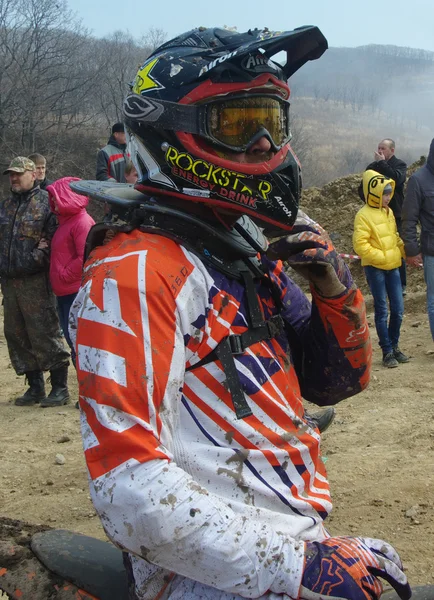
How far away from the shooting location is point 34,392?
762cm

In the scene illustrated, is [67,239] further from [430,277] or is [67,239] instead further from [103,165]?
[430,277]

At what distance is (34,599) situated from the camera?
216cm

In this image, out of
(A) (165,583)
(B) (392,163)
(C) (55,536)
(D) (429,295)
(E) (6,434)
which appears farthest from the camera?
(B) (392,163)

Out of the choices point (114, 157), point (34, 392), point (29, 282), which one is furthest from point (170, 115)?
point (114, 157)

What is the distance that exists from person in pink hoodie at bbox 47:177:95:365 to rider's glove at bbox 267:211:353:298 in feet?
15.8

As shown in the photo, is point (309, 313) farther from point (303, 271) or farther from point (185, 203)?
point (185, 203)

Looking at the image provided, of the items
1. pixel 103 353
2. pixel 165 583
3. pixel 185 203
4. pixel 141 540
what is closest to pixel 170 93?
pixel 185 203

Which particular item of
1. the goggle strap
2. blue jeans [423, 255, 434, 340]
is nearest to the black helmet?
the goggle strap

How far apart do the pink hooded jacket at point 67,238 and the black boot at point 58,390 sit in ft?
3.41

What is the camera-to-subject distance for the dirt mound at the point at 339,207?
15883 millimetres

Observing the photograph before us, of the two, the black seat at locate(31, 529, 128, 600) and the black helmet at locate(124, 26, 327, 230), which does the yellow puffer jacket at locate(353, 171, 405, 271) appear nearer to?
the black helmet at locate(124, 26, 327, 230)

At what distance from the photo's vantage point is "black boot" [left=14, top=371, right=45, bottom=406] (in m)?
7.57

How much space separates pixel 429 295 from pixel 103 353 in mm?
6792

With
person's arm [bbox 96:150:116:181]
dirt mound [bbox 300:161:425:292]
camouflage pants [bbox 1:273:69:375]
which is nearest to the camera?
camouflage pants [bbox 1:273:69:375]
